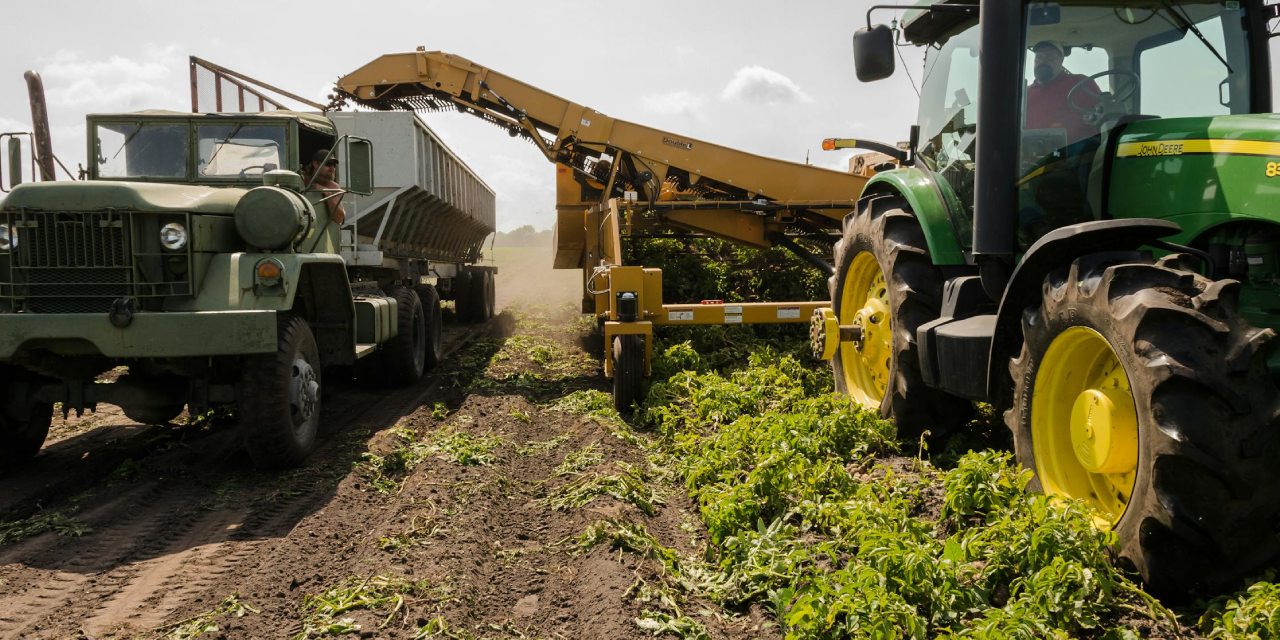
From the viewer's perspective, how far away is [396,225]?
970cm

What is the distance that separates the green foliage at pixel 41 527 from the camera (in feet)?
14.2

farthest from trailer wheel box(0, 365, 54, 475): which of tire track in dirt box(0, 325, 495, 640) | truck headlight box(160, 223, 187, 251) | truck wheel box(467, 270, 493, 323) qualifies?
truck wheel box(467, 270, 493, 323)

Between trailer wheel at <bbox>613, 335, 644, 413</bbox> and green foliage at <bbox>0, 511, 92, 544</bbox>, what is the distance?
3.77m

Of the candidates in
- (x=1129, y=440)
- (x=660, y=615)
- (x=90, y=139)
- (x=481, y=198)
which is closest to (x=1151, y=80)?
(x=1129, y=440)

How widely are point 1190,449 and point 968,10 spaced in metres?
2.92

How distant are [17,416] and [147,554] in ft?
7.12

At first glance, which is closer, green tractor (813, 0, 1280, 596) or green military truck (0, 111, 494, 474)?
green tractor (813, 0, 1280, 596)

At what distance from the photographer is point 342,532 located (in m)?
4.36

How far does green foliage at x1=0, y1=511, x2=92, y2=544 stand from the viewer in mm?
4320

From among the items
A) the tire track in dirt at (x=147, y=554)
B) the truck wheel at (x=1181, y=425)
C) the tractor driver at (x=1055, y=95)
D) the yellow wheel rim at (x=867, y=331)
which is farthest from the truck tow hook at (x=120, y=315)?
the tractor driver at (x=1055, y=95)

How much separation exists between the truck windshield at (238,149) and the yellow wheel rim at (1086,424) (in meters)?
6.01

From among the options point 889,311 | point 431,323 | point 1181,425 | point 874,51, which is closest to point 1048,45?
point 874,51

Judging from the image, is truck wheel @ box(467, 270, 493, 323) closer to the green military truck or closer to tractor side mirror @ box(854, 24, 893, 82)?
the green military truck

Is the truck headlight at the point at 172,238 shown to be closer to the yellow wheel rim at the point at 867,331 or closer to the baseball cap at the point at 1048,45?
the yellow wheel rim at the point at 867,331
